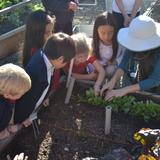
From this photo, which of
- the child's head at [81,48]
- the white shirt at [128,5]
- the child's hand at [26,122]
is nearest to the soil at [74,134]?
the child's hand at [26,122]

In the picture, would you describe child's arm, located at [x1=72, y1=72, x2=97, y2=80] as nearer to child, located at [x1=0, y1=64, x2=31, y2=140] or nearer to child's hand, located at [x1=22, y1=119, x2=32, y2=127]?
child's hand, located at [x1=22, y1=119, x2=32, y2=127]

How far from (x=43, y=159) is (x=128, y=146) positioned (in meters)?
0.69

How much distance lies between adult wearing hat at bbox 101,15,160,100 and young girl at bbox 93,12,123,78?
0.28 m

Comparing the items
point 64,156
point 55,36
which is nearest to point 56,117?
point 64,156

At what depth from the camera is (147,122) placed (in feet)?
11.1

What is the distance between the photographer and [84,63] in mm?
3826

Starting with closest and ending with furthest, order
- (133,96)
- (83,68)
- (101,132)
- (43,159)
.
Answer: (43,159) < (101,132) < (133,96) < (83,68)

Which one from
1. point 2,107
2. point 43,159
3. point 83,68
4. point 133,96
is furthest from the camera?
point 83,68

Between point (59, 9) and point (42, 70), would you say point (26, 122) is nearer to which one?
point (42, 70)

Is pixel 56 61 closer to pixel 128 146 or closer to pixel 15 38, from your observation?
pixel 128 146

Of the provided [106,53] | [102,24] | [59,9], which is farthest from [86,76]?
[59,9]

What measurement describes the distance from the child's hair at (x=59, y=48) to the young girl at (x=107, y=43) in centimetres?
70

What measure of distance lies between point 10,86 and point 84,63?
A: 1.28m

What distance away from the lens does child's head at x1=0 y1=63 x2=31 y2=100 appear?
8.76 ft
